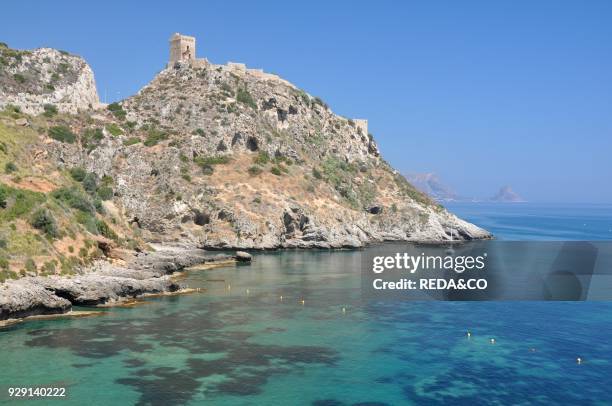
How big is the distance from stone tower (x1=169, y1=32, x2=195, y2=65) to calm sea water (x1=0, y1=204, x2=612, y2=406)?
329 feet

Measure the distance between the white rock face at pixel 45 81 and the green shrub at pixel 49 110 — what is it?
72 cm

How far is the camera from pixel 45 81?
11462 cm

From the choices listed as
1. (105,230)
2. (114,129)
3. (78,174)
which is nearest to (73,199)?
(105,230)

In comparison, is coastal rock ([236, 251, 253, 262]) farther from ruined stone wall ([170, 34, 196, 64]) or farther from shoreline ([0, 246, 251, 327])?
ruined stone wall ([170, 34, 196, 64])

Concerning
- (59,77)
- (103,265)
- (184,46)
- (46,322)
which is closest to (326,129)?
(184,46)

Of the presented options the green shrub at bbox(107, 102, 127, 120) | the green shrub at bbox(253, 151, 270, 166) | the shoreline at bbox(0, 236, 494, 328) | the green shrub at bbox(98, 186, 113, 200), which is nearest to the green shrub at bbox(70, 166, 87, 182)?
the green shrub at bbox(98, 186, 113, 200)

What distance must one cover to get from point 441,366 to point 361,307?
2068 centimetres

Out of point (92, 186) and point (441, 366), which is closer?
point (441, 366)

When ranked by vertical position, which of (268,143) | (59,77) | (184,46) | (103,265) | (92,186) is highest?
(184,46)

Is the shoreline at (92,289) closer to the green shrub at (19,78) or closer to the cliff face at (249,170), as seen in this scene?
the cliff face at (249,170)

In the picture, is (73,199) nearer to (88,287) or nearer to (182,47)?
(88,287)

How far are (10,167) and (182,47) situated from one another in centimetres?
8843

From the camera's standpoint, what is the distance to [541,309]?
61688 millimetres

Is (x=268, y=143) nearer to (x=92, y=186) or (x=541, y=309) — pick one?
(x=92, y=186)
